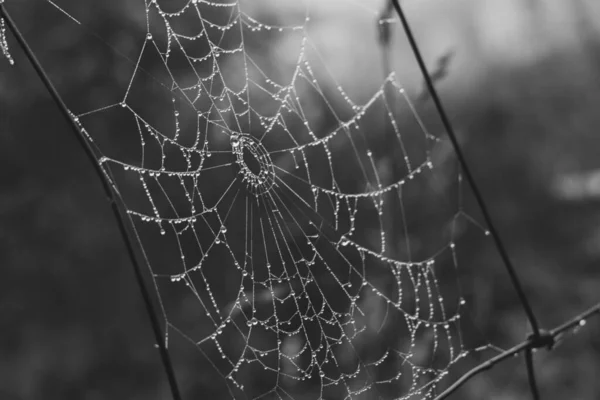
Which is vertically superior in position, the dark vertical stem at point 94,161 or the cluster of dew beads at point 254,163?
the cluster of dew beads at point 254,163

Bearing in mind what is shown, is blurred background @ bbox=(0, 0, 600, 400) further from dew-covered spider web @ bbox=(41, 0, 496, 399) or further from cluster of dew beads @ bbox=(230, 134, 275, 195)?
cluster of dew beads @ bbox=(230, 134, 275, 195)

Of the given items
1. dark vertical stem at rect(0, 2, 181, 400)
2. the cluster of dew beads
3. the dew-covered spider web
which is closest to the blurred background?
the dew-covered spider web

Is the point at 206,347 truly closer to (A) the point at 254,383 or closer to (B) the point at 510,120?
(A) the point at 254,383

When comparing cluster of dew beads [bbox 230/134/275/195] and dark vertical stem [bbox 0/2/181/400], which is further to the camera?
cluster of dew beads [bbox 230/134/275/195]

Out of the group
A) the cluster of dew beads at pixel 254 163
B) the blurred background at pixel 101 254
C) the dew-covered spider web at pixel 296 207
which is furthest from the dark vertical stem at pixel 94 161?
the blurred background at pixel 101 254

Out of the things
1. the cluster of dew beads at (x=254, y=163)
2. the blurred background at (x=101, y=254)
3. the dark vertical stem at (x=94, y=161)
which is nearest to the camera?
the dark vertical stem at (x=94, y=161)

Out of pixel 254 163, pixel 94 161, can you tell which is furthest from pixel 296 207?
pixel 94 161

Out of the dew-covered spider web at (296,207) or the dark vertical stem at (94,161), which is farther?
the dew-covered spider web at (296,207)

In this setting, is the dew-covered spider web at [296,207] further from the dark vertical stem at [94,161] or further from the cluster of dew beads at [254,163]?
the dark vertical stem at [94,161]

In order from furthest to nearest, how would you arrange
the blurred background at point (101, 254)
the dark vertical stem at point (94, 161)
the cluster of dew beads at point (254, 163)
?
the blurred background at point (101, 254)
the cluster of dew beads at point (254, 163)
the dark vertical stem at point (94, 161)
